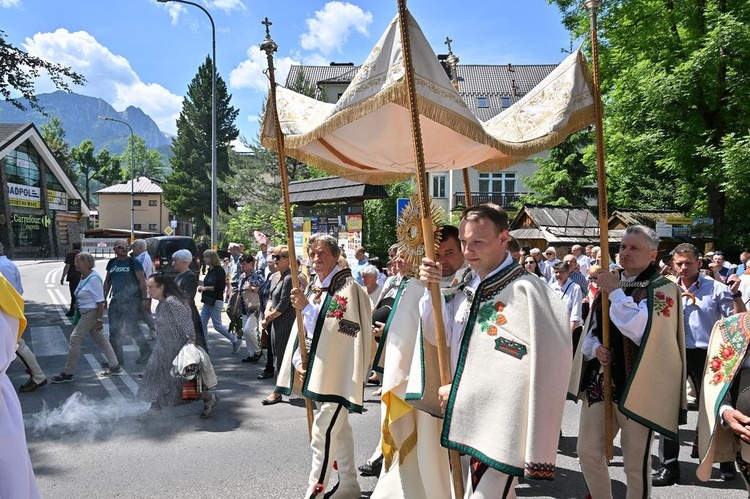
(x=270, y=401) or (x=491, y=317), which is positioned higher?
(x=491, y=317)

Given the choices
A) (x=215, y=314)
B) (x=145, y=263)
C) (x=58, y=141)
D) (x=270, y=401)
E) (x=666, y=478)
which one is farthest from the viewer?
(x=58, y=141)

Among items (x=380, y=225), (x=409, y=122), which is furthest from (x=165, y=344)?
(x=380, y=225)

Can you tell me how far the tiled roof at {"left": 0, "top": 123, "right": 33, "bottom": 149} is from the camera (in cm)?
3864

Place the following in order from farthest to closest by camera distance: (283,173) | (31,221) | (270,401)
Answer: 1. (31,221)
2. (270,401)
3. (283,173)

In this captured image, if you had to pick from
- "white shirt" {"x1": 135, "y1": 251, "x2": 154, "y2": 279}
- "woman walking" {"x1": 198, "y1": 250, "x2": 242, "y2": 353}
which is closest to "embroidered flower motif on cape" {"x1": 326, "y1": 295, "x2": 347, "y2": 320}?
"woman walking" {"x1": 198, "y1": 250, "x2": 242, "y2": 353}

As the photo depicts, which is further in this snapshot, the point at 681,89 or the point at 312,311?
the point at 681,89

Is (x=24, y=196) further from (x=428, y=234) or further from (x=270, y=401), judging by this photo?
(x=428, y=234)

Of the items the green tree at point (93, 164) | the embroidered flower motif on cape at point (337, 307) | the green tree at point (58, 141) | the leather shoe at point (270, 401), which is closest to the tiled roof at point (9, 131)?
the green tree at point (58, 141)

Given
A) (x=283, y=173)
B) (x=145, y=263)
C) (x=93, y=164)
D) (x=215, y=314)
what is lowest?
(x=215, y=314)

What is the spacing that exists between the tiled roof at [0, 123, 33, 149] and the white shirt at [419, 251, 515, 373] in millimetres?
43237

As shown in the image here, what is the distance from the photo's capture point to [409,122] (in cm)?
436

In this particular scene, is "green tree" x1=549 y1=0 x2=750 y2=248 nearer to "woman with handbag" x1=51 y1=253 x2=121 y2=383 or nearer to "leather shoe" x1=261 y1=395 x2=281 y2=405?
"leather shoe" x1=261 y1=395 x2=281 y2=405

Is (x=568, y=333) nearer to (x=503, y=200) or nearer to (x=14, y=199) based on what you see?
(x=503, y=200)

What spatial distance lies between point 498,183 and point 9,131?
Result: 34.7m
